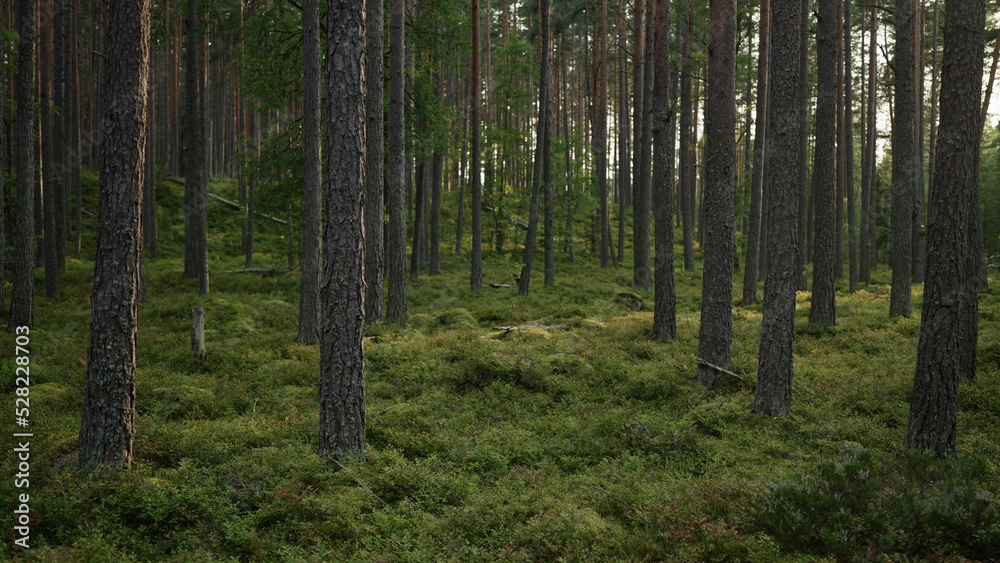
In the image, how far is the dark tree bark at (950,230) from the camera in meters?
6.56

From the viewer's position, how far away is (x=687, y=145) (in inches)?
988

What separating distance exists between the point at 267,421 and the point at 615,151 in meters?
45.6

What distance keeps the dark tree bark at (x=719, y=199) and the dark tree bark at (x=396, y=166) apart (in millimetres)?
7892

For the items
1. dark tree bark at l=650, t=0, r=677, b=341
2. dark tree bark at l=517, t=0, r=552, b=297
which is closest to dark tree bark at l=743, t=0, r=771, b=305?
dark tree bark at l=650, t=0, r=677, b=341

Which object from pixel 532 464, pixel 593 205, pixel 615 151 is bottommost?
pixel 532 464

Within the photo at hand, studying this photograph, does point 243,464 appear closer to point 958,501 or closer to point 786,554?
point 786,554

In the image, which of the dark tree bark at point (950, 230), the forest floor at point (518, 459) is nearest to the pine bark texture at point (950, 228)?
the dark tree bark at point (950, 230)

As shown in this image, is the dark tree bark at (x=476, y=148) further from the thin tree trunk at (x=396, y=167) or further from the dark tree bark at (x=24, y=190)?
the dark tree bark at (x=24, y=190)

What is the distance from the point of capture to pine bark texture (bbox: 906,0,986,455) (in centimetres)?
656

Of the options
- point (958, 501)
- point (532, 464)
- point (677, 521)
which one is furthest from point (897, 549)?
point (532, 464)

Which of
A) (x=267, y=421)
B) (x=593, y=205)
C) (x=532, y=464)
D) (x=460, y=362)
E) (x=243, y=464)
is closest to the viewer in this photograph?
(x=243, y=464)

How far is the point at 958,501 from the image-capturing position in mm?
5199

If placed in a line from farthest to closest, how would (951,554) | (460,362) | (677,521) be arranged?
(460,362)
(677,521)
(951,554)

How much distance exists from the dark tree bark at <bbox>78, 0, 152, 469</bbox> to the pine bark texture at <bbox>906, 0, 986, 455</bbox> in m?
8.52
